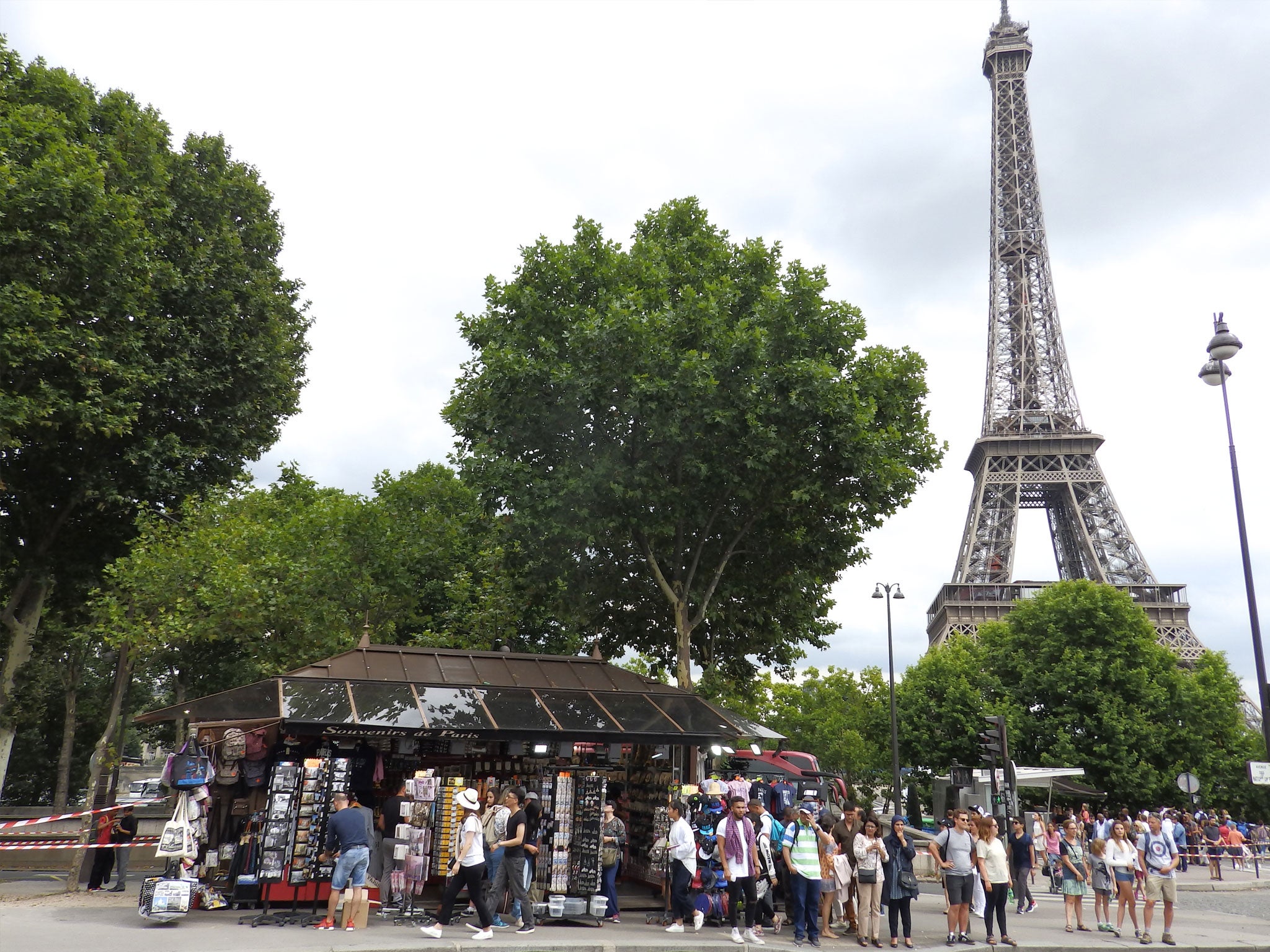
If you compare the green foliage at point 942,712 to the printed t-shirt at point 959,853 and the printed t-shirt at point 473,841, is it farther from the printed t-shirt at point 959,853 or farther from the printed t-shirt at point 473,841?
the printed t-shirt at point 473,841

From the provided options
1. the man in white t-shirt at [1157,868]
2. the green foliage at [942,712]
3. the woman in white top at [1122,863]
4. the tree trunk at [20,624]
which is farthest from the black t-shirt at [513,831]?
the green foliage at [942,712]

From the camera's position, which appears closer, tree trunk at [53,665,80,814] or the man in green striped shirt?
the man in green striped shirt

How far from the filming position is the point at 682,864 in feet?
38.6

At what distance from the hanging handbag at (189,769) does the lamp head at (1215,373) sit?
687 inches

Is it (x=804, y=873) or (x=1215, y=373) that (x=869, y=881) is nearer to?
(x=804, y=873)

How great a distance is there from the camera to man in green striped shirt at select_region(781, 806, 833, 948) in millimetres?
11398

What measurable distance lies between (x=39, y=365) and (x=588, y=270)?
12.7 metres

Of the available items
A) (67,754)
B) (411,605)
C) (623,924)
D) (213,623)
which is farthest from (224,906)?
(67,754)

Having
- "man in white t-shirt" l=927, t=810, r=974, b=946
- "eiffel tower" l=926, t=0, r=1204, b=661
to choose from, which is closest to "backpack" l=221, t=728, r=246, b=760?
"man in white t-shirt" l=927, t=810, r=974, b=946

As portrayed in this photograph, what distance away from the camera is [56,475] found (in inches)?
954

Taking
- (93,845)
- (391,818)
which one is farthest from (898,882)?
(93,845)

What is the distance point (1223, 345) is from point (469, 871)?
582 inches

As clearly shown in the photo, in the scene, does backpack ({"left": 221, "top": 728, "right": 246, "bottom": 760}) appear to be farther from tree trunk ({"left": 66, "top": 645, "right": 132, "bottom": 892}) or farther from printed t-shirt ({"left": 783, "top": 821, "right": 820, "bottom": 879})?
printed t-shirt ({"left": 783, "top": 821, "right": 820, "bottom": 879})

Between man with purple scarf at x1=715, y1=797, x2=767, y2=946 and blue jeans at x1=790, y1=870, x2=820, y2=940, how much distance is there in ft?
1.74
